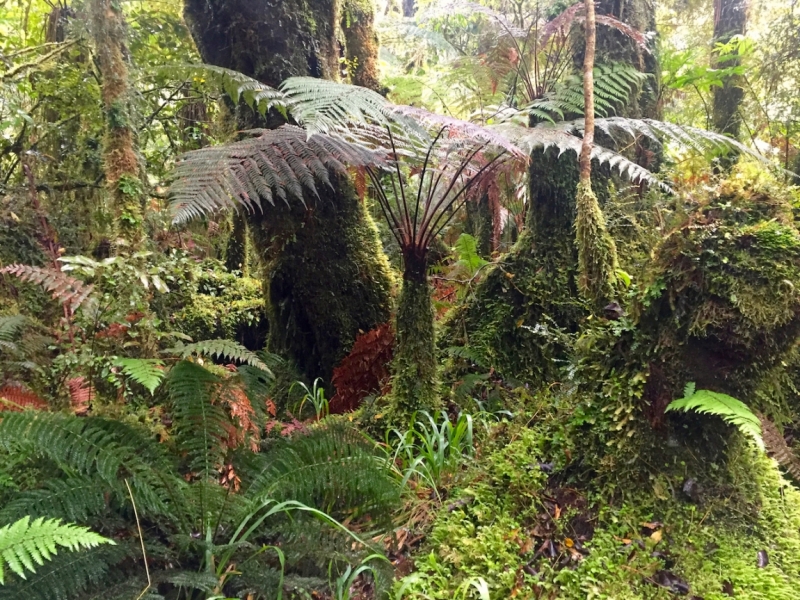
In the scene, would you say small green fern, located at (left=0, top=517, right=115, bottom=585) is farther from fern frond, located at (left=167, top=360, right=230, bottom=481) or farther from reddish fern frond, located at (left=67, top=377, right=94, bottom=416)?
reddish fern frond, located at (left=67, top=377, right=94, bottom=416)

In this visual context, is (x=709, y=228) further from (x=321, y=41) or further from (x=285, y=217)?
(x=321, y=41)

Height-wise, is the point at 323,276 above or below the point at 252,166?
below

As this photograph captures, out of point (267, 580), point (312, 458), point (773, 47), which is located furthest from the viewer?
point (773, 47)

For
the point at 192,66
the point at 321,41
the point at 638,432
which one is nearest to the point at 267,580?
the point at 638,432

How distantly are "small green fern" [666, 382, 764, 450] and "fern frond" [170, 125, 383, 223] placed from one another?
74.1 inches

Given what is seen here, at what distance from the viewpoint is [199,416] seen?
6.59ft

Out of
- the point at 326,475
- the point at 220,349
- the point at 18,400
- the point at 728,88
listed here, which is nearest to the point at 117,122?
the point at 220,349

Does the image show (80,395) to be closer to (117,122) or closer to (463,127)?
(117,122)

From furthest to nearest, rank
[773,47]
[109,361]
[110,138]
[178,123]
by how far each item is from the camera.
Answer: [773,47] → [178,123] → [110,138] → [109,361]

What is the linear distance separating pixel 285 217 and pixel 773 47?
651 cm

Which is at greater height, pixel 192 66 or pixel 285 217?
pixel 192 66

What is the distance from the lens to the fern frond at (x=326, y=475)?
1859 millimetres

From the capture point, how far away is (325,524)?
1829 mm

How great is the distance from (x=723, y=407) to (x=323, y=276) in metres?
2.40
